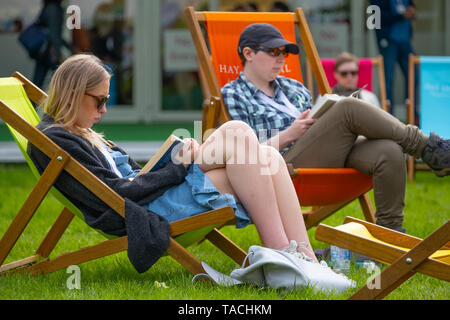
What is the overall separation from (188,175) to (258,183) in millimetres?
308

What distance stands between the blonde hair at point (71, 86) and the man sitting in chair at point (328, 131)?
1044 mm

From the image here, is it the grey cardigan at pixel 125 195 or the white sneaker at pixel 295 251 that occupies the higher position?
the grey cardigan at pixel 125 195

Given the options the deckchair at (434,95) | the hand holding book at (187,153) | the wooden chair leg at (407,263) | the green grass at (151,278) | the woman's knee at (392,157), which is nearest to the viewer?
the wooden chair leg at (407,263)

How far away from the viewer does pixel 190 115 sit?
10141mm

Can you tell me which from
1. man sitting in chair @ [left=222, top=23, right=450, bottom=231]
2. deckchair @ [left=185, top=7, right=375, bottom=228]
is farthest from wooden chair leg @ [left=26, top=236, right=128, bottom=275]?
man sitting in chair @ [left=222, top=23, right=450, bottom=231]

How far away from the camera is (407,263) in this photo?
262 centimetres

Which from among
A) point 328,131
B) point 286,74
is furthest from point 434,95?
point 328,131

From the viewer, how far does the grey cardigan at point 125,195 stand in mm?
3113

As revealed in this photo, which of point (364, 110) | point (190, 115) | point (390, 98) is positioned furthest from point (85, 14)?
point (364, 110)

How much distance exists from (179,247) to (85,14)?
7306mm

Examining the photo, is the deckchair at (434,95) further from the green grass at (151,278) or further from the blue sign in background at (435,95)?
the green grass at (151,278)

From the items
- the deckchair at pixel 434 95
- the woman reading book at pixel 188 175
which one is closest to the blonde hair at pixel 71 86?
the woman reading book at pixel 188 175

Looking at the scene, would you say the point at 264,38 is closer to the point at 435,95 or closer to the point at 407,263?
the point at 407,263

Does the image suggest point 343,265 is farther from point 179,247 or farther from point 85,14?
point 85,14
